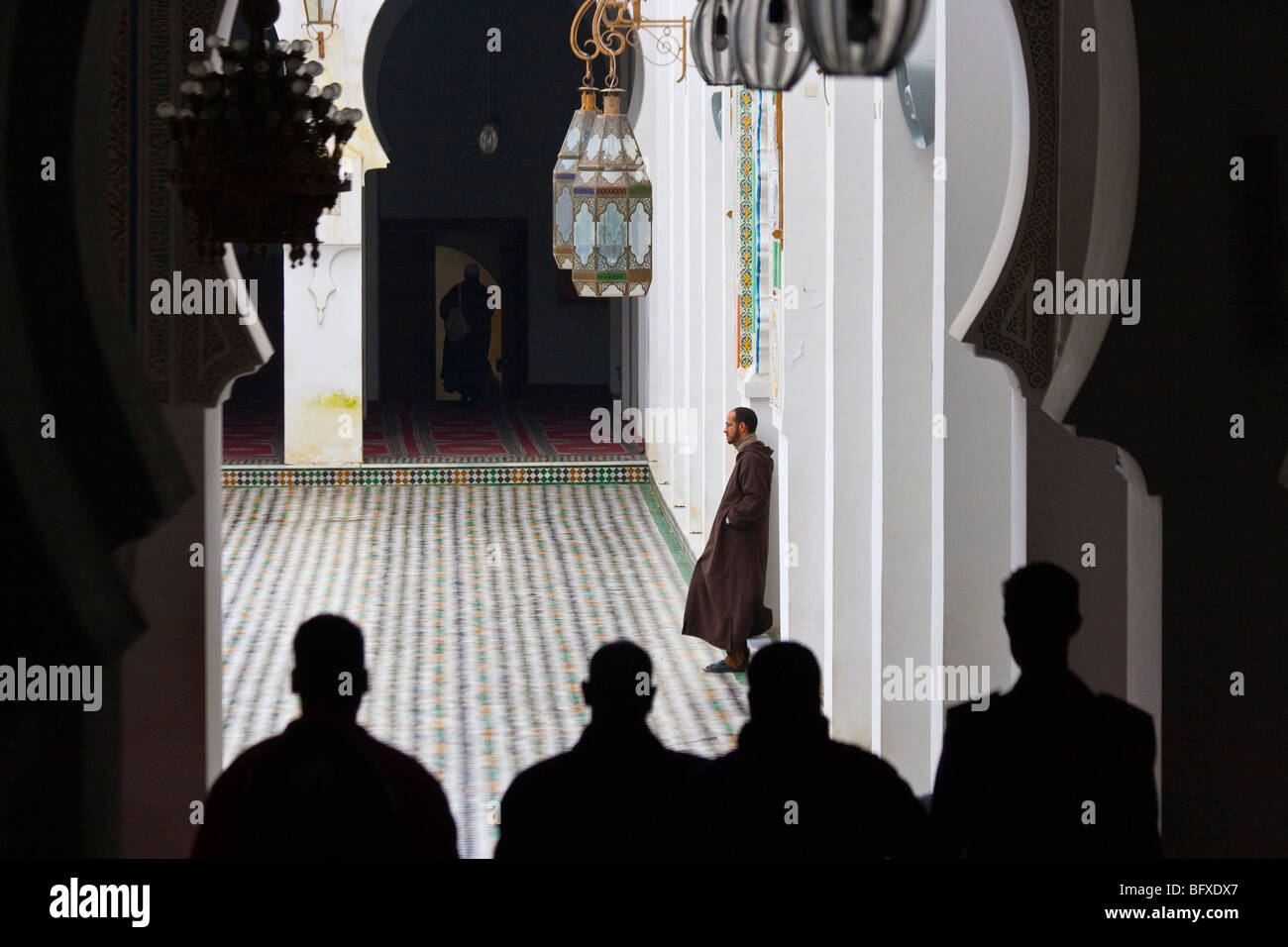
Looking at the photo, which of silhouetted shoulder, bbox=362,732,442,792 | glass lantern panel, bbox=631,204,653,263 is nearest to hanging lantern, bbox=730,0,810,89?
silhouetted shoulder, bbox=362,732,442,792

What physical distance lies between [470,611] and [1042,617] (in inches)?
220

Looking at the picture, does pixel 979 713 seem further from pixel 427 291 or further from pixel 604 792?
pixel 427 291

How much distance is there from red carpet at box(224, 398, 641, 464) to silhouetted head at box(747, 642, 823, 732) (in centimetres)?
919

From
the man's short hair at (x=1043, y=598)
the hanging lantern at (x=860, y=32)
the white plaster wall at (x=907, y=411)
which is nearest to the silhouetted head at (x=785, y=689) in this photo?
the man's short hair at (x=1043, y=598)

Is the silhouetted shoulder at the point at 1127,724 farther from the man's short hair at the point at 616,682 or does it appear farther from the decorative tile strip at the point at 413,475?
the decorative tile strip at the point at 413,475

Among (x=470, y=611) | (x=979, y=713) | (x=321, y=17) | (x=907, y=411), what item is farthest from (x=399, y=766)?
(x=321, y=17)

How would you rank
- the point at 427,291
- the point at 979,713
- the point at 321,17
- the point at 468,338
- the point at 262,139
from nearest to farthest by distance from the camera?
1. the point at 979,713
2. the point at 262,139
3. the point at 321,17
4. the point at 468,338
5. the point at 427,291

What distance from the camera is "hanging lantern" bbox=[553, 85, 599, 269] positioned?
8117 millimetres

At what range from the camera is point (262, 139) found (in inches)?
159

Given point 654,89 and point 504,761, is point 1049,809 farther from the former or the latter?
point 654,89

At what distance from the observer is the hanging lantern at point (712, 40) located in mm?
3672

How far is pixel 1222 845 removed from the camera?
3387mm

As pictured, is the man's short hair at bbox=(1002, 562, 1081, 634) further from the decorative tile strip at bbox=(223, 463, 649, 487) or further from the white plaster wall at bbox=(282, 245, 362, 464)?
the white plaster wall at bbox=(282, 245, 362, 464)
